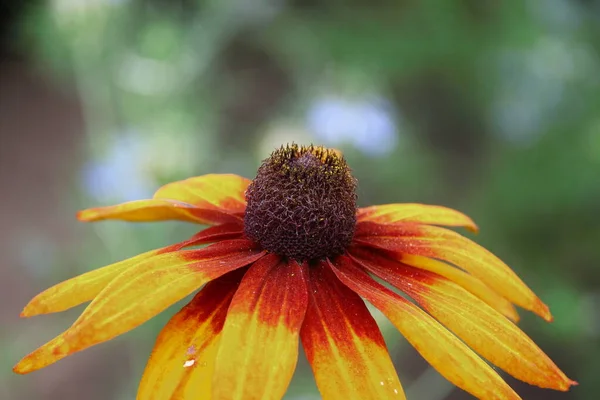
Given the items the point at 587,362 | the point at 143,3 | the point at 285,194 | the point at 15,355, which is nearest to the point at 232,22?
the point at 143,3

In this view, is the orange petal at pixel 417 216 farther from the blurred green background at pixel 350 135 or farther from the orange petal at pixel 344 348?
the blurred green background at pixel 350 135

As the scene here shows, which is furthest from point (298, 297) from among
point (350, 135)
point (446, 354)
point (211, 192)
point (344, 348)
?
point (350, 135)

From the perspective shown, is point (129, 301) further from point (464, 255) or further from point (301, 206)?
point (464, 255)

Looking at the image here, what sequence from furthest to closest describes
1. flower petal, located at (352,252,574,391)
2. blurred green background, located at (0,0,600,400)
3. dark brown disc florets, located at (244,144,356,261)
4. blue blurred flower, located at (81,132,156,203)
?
1. blurred green background, located at (0,0,600,400)
2. blue blurred flower, located at (81,132,156,203)
3. dark brown disc florets, located at (244,144,356,261)
4. flower petal, located at (352,252,574,391)

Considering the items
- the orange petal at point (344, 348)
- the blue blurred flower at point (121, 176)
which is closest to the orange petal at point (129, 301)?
the orange petal at point (344, 348)

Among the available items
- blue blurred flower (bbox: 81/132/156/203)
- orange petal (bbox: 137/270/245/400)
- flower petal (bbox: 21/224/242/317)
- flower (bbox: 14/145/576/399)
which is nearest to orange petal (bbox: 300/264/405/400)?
flower (bbox: 14/145/576/399)

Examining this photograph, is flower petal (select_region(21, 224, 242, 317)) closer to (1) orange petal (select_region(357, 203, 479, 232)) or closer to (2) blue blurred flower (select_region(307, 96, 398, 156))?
(1) orange petal (select_region(357, 203, 479, 232))
